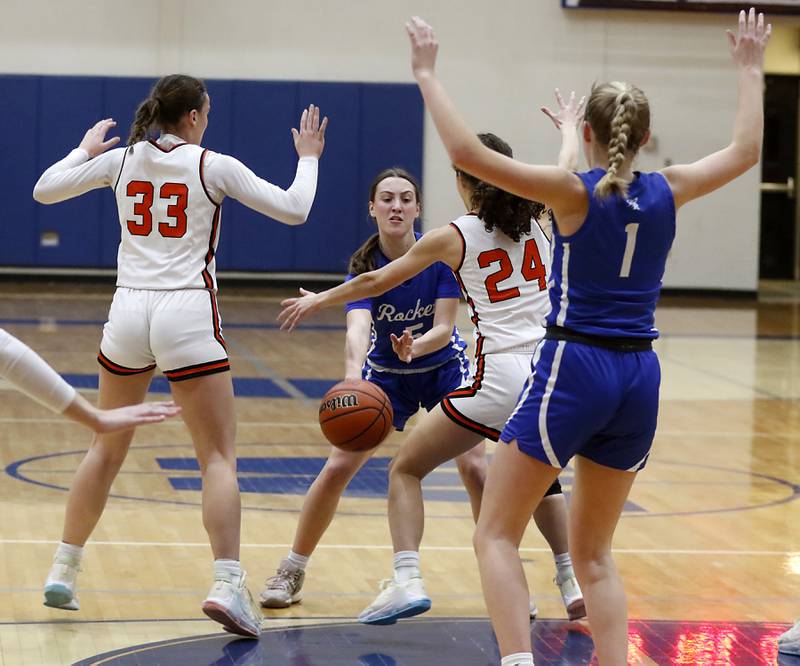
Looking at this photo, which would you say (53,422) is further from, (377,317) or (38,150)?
(38,150)

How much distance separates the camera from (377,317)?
203 inches

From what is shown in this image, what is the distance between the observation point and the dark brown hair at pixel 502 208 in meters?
4.51

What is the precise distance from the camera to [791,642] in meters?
4.48

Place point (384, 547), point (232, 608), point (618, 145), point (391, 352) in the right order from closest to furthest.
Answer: point (618, 145), point (232, 608), point (391, 352), point (384, 547)

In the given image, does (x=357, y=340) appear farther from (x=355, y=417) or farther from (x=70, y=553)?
(x=70, y=553)

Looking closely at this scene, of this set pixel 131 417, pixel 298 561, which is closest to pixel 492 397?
pixel 298 561

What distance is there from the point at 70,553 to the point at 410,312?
1.45 metres

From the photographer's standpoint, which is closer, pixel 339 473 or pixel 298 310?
pixel 298 310

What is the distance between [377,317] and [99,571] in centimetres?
143

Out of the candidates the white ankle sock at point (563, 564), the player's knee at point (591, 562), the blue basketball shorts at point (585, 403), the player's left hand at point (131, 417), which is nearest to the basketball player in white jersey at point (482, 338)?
the white ankle sock at point (563, 564)

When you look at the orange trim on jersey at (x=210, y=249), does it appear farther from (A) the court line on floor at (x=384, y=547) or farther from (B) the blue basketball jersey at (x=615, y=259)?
(A) the court line on floor at (x=384, y=547)

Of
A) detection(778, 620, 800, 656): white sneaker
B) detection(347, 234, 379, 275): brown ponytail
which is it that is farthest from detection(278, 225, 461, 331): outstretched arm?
detection(778, 620, 800, 656): white sneaker

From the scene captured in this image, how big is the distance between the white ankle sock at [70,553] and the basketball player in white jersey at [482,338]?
0.99 m

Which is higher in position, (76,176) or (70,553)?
→ (76,176)
